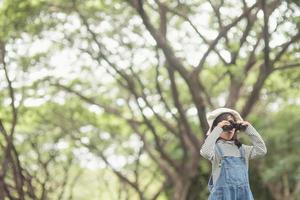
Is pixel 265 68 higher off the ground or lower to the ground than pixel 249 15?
lower

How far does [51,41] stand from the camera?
11641 mm

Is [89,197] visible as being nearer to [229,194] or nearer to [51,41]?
[51,41]

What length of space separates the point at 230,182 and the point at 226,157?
0.19 m

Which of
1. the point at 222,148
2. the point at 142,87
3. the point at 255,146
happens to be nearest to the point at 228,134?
the point at 222,148

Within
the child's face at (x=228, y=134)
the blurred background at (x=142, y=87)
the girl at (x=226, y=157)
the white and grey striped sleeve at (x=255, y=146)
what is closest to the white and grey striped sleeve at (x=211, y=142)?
the girl at (x=226, y=157)

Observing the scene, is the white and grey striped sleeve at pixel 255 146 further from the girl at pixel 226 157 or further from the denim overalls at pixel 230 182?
the denim overalls at pixel 230 182

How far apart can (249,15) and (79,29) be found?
3.38m

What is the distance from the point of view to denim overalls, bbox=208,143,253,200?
4414 millimetres

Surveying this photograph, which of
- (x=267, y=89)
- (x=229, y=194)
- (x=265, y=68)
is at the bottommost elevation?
(x=229, y=194)

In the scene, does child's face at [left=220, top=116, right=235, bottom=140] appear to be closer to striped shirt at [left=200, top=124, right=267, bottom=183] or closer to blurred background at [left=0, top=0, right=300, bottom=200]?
striped shirt at [left=200, top=124, right=267, bottom=183]

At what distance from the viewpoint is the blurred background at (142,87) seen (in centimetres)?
965

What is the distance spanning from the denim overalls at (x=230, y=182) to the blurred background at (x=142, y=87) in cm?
393

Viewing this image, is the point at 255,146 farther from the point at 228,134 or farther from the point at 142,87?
the point at 142,87

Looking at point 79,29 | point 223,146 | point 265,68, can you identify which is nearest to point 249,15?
point 265,68
